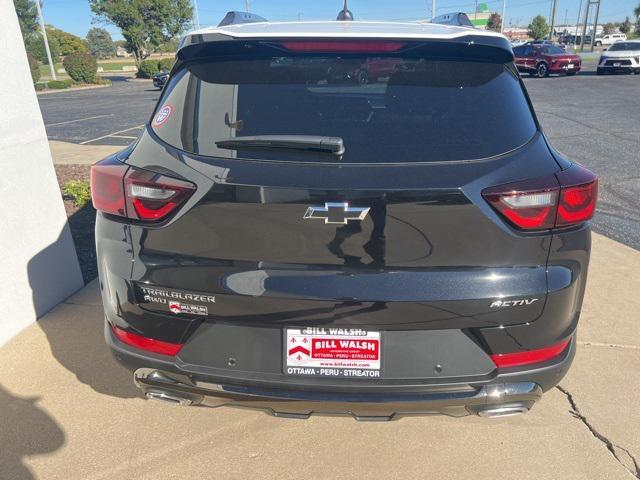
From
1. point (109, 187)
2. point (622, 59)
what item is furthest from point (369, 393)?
point (622, 59)

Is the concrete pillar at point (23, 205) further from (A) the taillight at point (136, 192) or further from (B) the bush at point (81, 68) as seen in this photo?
(B) the bush at point (81, 68)

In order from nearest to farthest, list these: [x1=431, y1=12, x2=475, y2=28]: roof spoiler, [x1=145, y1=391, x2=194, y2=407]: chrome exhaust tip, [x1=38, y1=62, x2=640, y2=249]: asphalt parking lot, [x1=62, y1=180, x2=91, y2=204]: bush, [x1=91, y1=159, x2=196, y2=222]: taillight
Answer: [x1=91, y1=159, x2=196, y2=222]: taillight, [x1=145, y1=391, x2=194, y2=407]: chrome exhaust tip, [x1=431, y1=12, x2=475, y2=28]: roof spoiler, [x1=62, y1=180, x2=91, y2=204]: bush, [x1=38, y1=62, x2=640, y2=249]: asphalt parking lot

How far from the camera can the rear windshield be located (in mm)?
1813

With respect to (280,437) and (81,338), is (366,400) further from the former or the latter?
(81,338)

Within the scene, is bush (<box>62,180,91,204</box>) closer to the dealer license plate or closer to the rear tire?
the dealer license plate

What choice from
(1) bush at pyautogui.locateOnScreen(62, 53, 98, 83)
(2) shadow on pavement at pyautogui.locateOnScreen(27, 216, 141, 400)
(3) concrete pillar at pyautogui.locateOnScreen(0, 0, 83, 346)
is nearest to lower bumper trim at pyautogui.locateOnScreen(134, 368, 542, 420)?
(2) shadow on pavement at pyautogui.locateOnScreen(27, 216, 141, 400)

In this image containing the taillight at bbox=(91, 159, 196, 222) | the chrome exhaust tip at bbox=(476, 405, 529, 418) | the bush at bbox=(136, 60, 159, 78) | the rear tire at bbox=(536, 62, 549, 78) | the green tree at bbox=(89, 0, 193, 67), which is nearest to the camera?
the taillight at bbox=(91, 159, 196, 222)

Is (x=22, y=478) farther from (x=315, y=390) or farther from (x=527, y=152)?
(x=527, y=152)

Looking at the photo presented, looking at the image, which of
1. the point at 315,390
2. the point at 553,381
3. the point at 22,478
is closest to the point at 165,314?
the point at 315,390

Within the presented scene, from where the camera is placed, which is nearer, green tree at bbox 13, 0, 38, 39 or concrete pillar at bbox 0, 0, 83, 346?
concrete pillar at bbox 0, 0, 83, 346

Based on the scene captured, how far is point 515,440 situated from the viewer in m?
2.42

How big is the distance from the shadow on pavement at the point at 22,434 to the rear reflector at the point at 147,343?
827mm

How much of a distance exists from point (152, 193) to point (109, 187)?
0.22 metres

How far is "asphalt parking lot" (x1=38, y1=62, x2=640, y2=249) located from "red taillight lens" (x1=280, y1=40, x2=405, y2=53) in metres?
4.13
